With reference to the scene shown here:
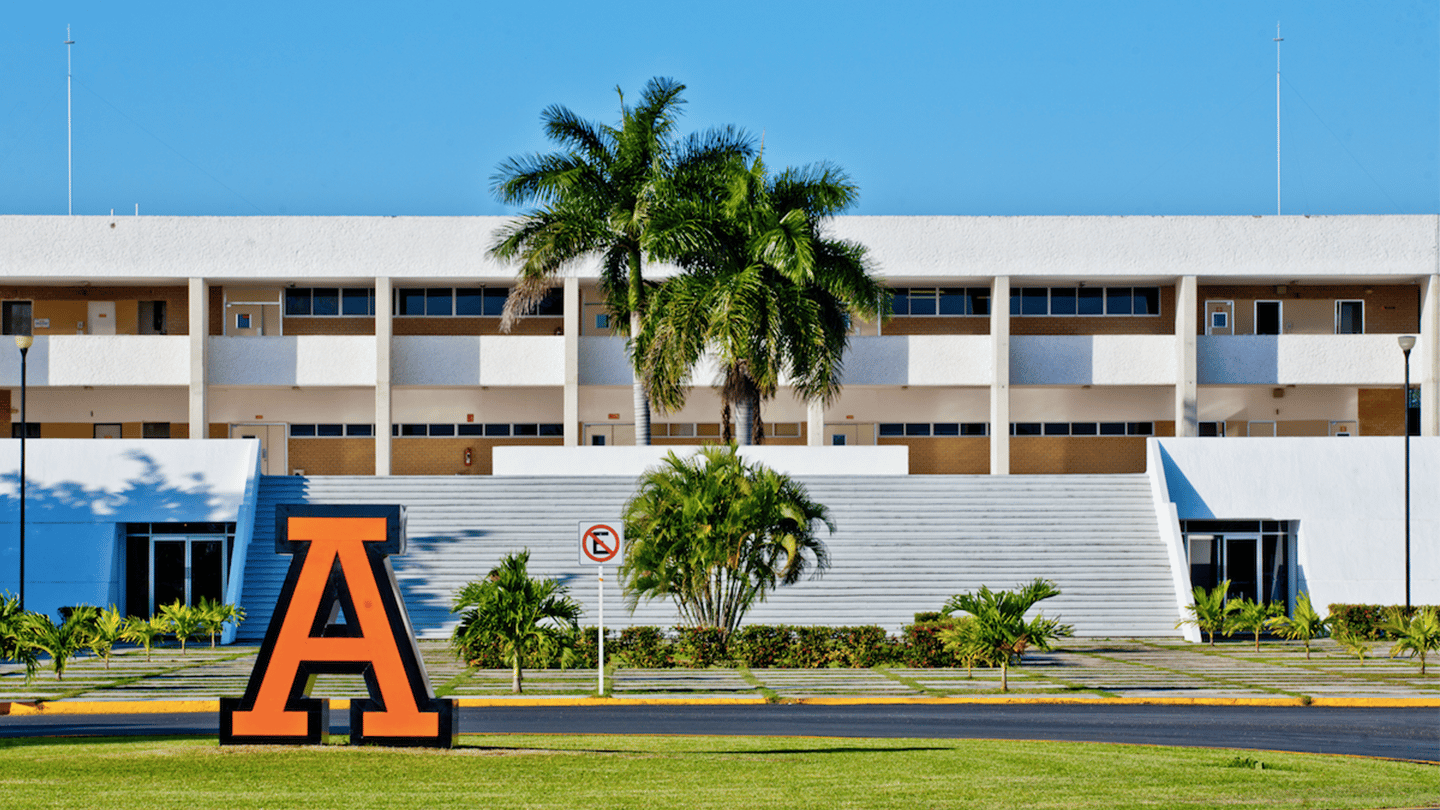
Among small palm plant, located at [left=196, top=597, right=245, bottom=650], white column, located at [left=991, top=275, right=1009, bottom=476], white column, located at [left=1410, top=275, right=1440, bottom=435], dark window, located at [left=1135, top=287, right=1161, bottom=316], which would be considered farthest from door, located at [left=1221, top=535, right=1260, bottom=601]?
small palm plant, located at [left=196, top=597, right=245, bottom=650]

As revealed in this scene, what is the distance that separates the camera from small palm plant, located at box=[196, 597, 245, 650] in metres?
26.6

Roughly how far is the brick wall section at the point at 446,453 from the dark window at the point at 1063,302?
1551cm

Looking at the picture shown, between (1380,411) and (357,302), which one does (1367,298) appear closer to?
(1380,411)

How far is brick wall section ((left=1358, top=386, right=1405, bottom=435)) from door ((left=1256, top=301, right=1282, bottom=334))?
3.60 metres

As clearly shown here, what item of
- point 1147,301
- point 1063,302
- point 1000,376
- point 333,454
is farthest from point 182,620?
point 1147,301

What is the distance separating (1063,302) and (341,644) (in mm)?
35467

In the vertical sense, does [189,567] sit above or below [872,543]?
below

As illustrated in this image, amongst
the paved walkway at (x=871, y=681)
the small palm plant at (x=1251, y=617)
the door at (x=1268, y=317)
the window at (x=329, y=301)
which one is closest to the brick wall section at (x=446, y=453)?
the window at (x=329, y=301)

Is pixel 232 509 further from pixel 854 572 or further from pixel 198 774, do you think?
pixel 198 774

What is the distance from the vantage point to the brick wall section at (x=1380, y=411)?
4438 cm

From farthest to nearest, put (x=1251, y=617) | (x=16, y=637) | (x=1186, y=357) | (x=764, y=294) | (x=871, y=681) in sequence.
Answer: (x=1186, y=357) < (x=764, y=294) < (x=1251, y=617) < (x=871, y=681) < (x=16, y=637)

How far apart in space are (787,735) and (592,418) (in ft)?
101

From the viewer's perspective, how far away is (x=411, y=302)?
1729 inches

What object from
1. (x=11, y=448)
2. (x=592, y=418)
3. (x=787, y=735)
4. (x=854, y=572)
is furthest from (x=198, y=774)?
(x=592, y=418)
